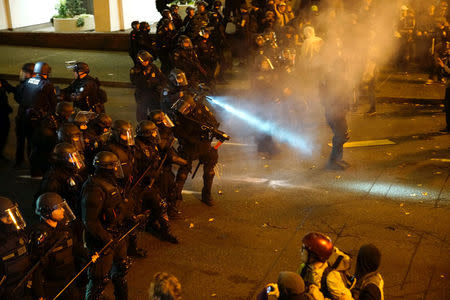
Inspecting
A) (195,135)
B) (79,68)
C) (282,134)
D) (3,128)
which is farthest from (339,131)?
(3,128)

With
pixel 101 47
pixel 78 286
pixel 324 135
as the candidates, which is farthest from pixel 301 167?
pixel 101 47

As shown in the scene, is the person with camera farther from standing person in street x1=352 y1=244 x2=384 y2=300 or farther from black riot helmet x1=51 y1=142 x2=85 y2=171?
black riot helmet x1=51 y1=142 x2=85 y2=171

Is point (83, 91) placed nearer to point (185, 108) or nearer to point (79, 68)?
point (79, 68)

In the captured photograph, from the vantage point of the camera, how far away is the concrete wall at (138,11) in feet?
71.8

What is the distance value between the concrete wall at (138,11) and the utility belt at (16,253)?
1724 centimetres

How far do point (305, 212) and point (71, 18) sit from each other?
1528cm

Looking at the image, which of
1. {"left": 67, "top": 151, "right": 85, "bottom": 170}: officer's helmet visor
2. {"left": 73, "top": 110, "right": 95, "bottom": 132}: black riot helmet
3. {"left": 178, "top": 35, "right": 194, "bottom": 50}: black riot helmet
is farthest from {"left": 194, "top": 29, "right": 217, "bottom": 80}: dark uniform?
{"left": 67, "top": 151, "right": 85, "bottom": 170}: officer's helmet visor

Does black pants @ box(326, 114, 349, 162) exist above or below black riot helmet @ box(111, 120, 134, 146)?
below

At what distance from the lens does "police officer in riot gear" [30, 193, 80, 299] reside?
18.7ft

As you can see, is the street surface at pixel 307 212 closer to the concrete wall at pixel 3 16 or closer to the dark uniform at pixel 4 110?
the dark uniform at pixel 4 110

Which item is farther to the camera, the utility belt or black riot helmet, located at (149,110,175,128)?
black riot helmet, located at (149,110,175,128)

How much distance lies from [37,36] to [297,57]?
10.4 metres

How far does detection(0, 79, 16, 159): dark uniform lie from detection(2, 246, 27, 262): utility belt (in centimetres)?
596

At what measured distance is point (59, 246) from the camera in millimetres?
5973
